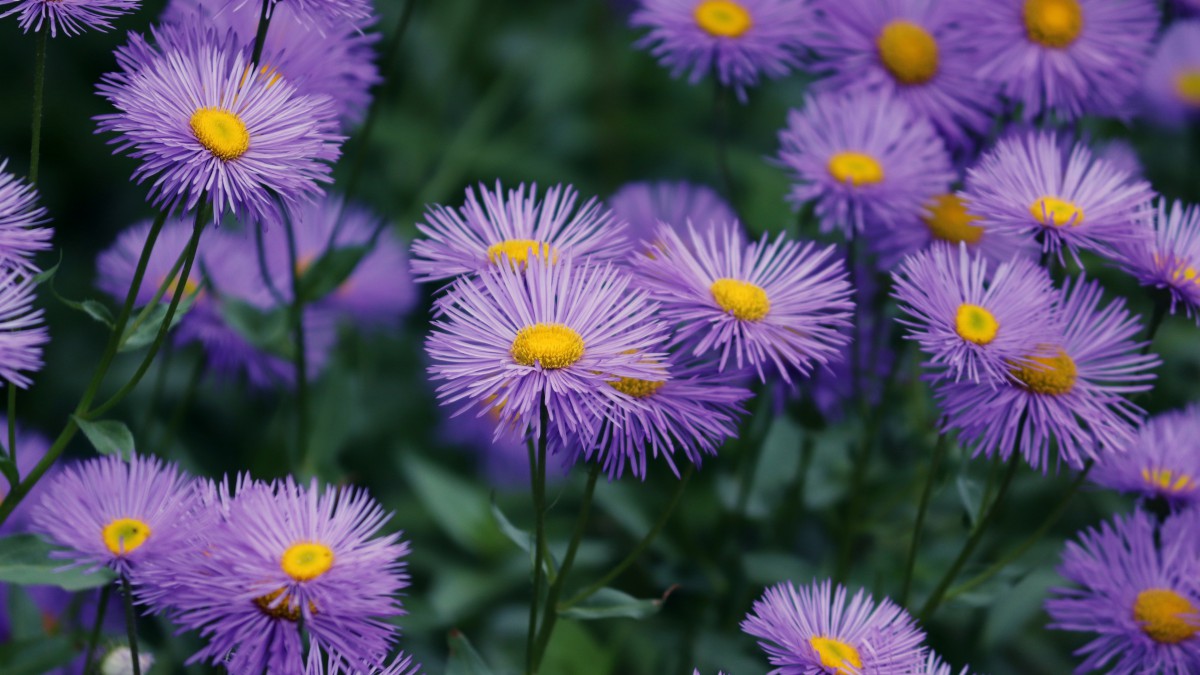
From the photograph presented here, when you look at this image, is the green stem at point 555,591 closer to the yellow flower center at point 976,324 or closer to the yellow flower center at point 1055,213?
the yellow flower center at point 976,324

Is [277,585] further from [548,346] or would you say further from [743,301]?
[743,301]

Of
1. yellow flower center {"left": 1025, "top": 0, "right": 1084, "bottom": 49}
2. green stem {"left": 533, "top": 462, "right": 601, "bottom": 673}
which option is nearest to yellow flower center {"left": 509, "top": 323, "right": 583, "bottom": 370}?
green stem {"left": 533, "top": 462, "right": 601, "bottom": 673}

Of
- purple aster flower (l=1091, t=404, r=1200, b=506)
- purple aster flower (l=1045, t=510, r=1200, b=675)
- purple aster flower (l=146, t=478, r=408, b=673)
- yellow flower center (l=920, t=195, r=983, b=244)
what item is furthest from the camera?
yellow flower center (l=920, t=195, r=983, b=244)

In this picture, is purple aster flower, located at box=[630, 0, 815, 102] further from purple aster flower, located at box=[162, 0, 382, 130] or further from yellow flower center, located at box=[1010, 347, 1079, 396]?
yellow flower center, located at box=[1010, 347, 1079, 396]

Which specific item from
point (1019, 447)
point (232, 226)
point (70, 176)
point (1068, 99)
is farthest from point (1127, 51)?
point (70, 176)

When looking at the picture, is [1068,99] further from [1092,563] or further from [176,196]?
[176,196]

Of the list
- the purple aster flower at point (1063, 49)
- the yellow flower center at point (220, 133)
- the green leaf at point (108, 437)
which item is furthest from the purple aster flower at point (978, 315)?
the green leaf at point (108, 437)
